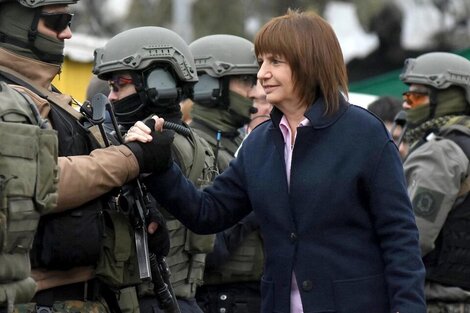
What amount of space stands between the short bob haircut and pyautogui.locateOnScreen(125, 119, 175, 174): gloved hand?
566 mm

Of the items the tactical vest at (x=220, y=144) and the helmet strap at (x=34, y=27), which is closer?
the helmet strap at (x=34, y=27)

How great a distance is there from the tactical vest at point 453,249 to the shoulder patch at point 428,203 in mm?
147

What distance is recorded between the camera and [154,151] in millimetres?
5145

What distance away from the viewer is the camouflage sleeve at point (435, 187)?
750 cm

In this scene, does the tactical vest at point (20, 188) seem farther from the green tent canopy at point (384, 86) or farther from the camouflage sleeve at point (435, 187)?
the green tent canopy at point (384, 86)

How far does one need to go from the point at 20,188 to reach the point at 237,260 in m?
2.92

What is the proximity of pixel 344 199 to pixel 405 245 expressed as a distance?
1.03ft

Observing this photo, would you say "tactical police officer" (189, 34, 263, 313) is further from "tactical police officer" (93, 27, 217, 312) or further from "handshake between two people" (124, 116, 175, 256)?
"handshake between two people" (124, 116, 175, 256)

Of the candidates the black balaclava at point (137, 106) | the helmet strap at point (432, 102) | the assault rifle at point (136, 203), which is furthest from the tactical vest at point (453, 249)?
the assault rifle at point (136, 203)

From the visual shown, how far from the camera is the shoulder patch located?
7497 mm

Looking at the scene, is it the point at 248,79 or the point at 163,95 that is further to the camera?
the point at 248,79

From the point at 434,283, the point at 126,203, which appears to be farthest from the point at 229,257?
the point at 126,203

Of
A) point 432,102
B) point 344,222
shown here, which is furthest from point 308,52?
point 432,102

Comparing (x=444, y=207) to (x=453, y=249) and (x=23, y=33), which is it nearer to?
(x=453, y=249)
